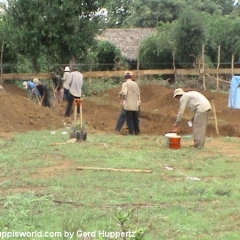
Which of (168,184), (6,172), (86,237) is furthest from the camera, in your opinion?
(6,172)

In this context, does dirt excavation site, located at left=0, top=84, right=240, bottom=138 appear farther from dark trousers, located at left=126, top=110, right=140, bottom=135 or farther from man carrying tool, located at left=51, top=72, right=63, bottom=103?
dark trousers, located at left=126, top=110, right=140, bottom=135

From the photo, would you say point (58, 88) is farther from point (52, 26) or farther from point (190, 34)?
point (190, 34)

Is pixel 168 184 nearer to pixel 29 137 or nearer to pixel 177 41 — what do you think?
pixel 29 137

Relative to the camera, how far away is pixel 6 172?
11.1 metres

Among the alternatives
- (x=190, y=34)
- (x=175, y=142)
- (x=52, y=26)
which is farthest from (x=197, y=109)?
(x=190, y=34)

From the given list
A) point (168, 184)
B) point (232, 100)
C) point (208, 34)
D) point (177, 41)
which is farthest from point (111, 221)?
point (208, 34)

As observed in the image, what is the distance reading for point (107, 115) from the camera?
24.1 m

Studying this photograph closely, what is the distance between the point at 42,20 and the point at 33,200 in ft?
70.2

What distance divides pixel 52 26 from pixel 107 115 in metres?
7.00

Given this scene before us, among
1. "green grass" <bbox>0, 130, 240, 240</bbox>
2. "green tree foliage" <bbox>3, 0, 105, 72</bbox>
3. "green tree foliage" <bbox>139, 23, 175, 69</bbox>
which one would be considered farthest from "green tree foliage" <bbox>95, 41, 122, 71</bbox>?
"green grass" <bbox>0, 130, 240, 240</bbox>

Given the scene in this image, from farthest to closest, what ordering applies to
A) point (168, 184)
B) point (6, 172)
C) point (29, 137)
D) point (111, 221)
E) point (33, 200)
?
point (29, 137) < point (6, 172) < point (168, 184) < point (33, 200) < point (111, 221)

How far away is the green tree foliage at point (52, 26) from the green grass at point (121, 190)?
1484 cm

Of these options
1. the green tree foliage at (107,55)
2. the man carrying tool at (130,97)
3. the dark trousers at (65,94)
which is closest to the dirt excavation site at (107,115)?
the dark trousers at (65,94)

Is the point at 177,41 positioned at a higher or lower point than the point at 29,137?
higher
